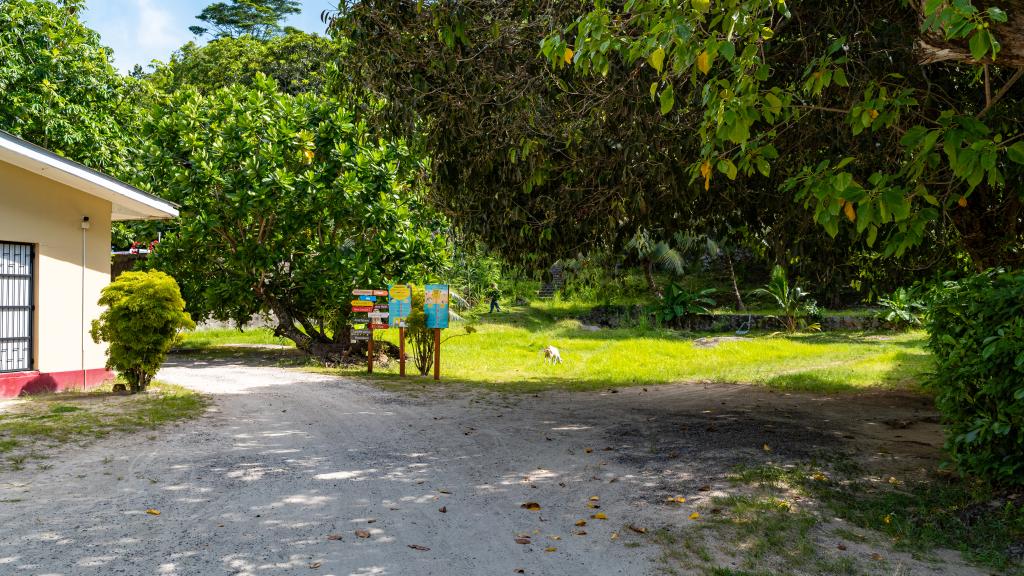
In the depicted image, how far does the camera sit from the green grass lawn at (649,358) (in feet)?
44.1

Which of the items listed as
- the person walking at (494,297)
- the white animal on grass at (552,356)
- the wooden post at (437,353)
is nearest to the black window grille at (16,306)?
the wooden post at (437,353)

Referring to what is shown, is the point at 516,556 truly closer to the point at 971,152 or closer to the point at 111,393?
the point at 971,152

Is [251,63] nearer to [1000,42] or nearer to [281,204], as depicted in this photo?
[281,204]

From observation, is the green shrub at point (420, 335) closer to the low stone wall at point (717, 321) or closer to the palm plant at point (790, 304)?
the low stone wall at point (717, 321)

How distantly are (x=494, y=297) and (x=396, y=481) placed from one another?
22048 mm

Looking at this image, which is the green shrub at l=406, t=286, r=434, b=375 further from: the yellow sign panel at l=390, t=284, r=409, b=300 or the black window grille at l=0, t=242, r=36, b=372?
the black window grille at l=0, t=242, r=36, b=372

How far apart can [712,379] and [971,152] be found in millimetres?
9332

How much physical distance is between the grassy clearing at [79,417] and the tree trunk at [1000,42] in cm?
784

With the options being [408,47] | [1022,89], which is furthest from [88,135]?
[1022,89]

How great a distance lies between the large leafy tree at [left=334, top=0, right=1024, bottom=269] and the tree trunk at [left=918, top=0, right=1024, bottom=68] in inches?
6.1

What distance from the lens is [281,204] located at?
585 inches

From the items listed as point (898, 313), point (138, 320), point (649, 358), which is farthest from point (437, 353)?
point (898, 313)

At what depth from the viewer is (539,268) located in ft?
34.3

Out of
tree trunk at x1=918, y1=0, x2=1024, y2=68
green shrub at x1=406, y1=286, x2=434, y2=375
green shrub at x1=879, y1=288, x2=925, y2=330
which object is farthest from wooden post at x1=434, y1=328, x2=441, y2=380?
green shrub at x1=879, y1=288, x2=925, y2=330
